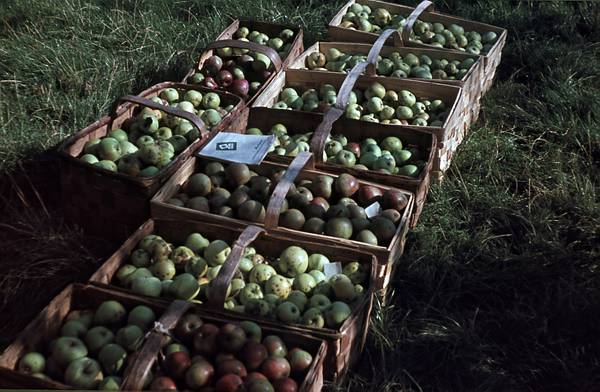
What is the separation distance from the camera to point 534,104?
493cm

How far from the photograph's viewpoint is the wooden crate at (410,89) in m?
4.20

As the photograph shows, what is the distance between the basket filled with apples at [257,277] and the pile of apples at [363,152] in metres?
0.73

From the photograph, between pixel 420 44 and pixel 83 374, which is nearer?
pixel 83 374

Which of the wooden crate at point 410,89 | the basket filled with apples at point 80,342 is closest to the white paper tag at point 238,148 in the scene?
the wooden crate at point 410,89

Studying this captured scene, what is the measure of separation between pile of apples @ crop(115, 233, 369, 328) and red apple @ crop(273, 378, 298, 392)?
37 centimetres

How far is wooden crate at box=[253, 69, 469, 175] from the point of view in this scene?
4.20 meters

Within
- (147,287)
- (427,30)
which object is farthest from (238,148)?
(427,30)

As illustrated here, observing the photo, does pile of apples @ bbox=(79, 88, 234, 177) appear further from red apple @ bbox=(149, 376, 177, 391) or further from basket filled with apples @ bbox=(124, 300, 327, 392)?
red apple @ bbox=(149, 376, 177, 391)

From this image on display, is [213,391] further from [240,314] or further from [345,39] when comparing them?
[345,39]

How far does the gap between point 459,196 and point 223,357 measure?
205 centimetres

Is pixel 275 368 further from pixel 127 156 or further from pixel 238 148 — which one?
pixel 127 156

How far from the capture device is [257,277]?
2969mm

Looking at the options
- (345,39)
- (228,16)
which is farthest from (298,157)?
(228,16)

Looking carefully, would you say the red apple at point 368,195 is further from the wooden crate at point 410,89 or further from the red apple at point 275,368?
the red apple at point 275,368
